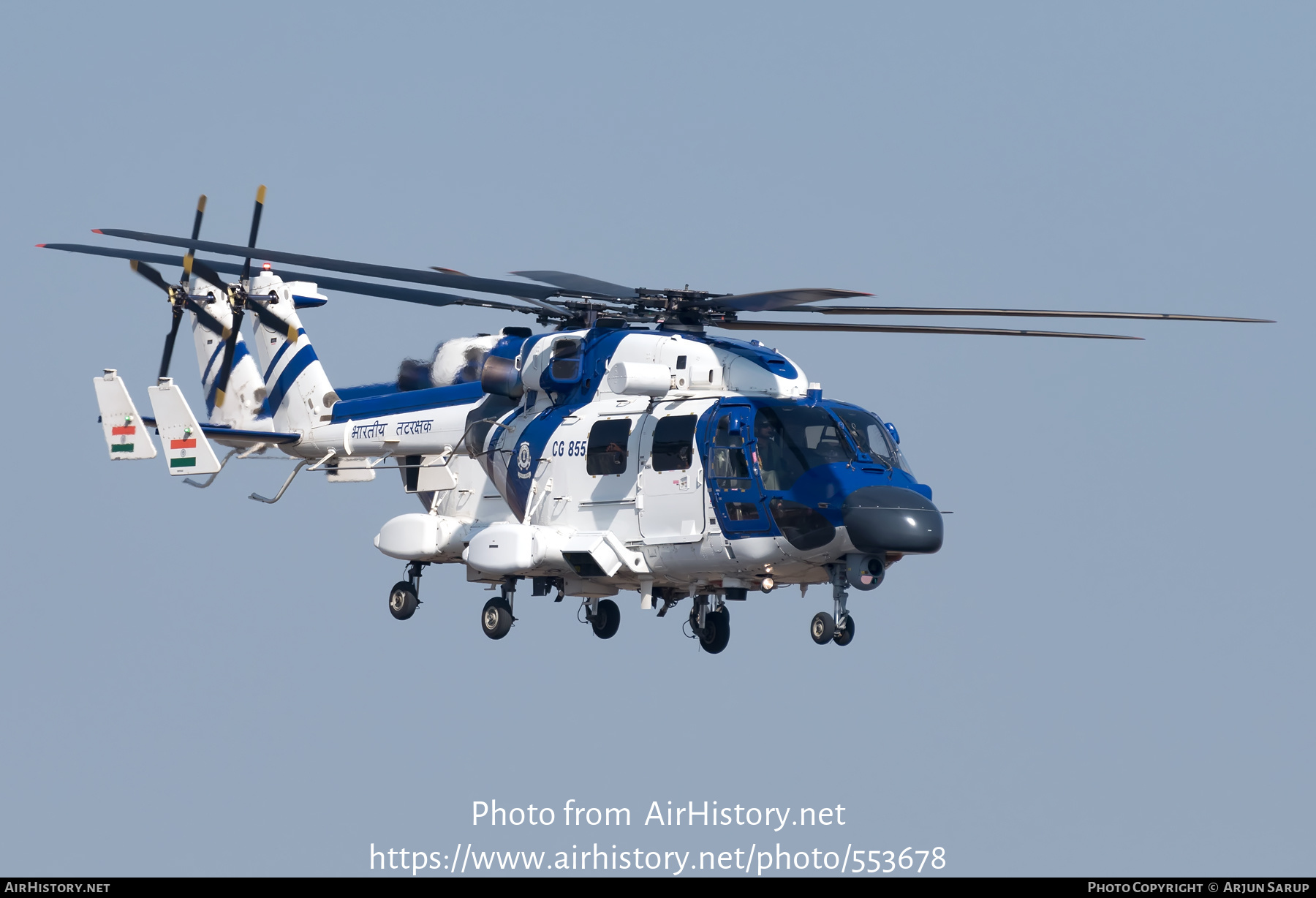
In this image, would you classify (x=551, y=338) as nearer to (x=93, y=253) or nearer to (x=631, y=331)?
(x=631, y=331)

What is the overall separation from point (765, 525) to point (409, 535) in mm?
6650

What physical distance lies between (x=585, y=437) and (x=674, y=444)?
67.8 inches

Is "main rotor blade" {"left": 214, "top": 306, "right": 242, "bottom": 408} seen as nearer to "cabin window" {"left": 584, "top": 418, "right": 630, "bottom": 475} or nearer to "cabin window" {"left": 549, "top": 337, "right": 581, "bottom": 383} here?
"cabin window" {"left": 549, "top": 337, "right": 581, "bottom": 383}

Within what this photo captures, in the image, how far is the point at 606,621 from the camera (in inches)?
1062

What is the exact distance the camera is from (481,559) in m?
24.9

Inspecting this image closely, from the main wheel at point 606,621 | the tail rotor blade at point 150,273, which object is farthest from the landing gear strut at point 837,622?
the tail rotor blade at point 150,273

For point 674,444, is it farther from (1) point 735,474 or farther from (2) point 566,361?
(2) point 566,361

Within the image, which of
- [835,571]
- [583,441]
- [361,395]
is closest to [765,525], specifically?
[835,571]

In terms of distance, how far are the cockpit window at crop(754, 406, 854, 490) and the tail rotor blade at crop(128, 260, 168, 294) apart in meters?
11.1

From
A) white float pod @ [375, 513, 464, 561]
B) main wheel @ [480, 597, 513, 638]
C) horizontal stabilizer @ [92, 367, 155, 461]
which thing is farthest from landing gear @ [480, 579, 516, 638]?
horizontal stabilizer @ [92, 367, 155, 461]

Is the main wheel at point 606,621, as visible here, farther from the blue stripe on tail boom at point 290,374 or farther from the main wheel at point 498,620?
the blue stripe on tail boom at point 290,374

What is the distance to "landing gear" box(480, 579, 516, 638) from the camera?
26.1 m

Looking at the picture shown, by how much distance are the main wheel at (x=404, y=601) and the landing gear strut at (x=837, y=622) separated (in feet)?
24.8

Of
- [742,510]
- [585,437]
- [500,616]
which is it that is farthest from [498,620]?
[742,510]
